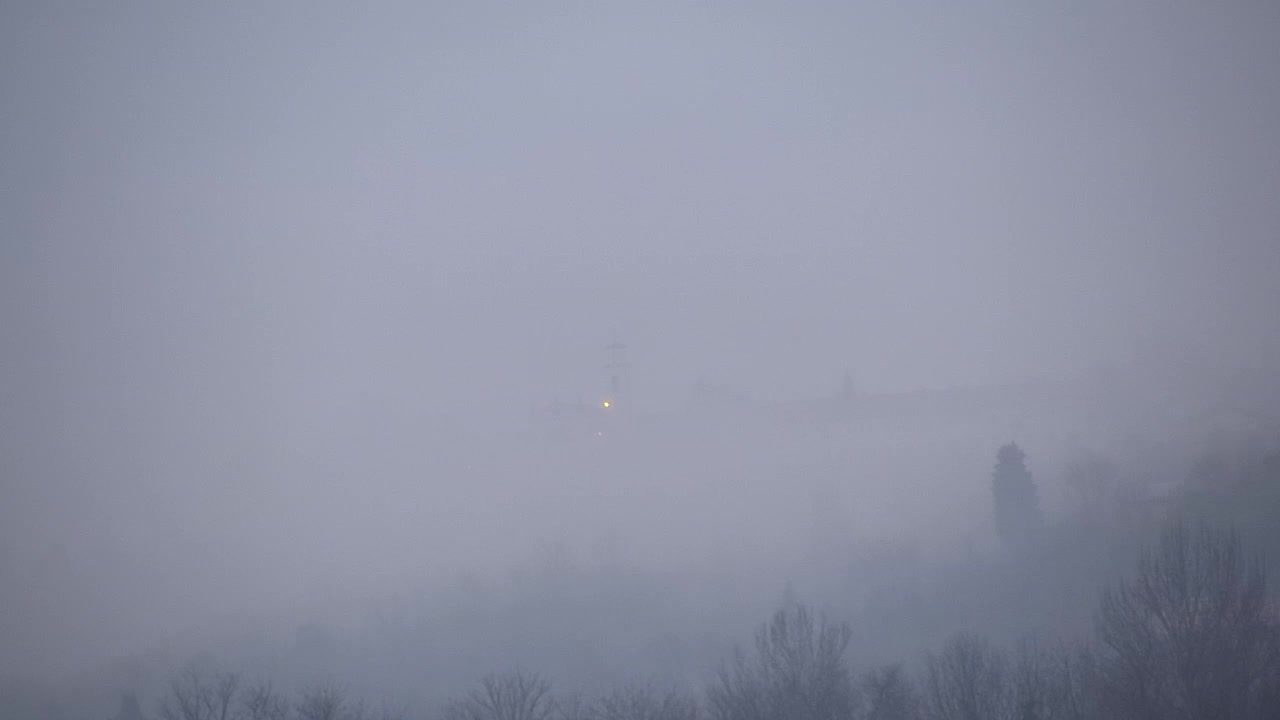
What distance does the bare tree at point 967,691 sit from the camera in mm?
28703

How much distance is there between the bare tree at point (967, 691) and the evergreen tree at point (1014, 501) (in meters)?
30.8

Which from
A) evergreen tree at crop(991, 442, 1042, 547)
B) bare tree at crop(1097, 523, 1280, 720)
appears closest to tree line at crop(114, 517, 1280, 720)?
bare tree at crop(1097, 523, 1280, 720)

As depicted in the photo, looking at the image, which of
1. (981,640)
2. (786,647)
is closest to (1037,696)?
(786,647)

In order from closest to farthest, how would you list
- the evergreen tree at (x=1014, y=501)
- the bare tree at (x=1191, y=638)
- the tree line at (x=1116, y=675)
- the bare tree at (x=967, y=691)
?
the bare tree at (x=1191, y=638) < the tree line at (x=1116, y=675) < the bare tree at (x=967, y=691) < the evergreen tree at (x=1014, y=501)

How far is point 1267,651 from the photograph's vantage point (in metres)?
26.2

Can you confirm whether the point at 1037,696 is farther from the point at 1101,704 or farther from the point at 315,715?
the point at 315,715

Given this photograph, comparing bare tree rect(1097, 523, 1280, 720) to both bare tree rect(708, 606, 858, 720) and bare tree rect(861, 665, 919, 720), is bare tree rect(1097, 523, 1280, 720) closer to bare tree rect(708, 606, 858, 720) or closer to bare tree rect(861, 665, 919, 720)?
bare tree rect(861, 665, 919, 720)

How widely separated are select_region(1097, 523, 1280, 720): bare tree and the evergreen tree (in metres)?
32.1

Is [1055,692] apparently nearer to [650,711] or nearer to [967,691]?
[967,691]

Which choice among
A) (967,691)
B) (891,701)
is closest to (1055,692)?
(967,691)

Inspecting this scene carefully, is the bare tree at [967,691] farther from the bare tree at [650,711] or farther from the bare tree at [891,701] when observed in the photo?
the bare tree at [650,711]

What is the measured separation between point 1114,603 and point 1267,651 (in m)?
4.92

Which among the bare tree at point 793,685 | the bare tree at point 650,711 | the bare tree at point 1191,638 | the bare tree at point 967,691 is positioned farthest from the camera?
the bare tree at point 650,711

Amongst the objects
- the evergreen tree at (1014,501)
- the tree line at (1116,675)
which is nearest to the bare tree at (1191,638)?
the tree line at (1116,675)
